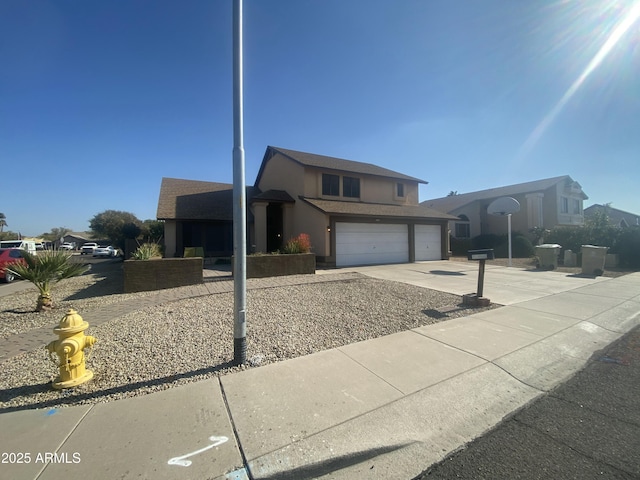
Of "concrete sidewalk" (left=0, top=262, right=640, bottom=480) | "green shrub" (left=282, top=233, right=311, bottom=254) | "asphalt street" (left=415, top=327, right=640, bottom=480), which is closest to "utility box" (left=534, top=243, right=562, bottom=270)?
"concrete sidewalk" (left=0, top=262, right=640, bottom=480)

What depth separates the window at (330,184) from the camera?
17.5 meters

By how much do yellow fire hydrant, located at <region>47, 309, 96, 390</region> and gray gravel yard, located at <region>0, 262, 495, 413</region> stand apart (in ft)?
0.36

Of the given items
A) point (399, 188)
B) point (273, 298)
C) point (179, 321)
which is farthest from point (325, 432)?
point (399, 188)

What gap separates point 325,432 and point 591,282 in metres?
13.3

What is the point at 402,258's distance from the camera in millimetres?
17062

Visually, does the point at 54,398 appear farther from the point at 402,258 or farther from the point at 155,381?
the point at 402,258

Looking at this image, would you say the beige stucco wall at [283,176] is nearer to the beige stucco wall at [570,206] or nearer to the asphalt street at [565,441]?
the asphalt street at [565,441]

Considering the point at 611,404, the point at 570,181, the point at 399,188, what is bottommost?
the point at 611,404

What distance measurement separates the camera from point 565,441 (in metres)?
2.53

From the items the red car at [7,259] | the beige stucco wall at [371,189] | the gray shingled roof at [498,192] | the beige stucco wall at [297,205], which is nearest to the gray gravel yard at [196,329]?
the red car at [7,259]

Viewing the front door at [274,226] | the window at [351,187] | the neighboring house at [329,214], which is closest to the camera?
the neighboring house at [329,214]

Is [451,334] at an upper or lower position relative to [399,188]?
lower

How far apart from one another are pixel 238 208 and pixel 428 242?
55.5 ft

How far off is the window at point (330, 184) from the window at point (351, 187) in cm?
47
